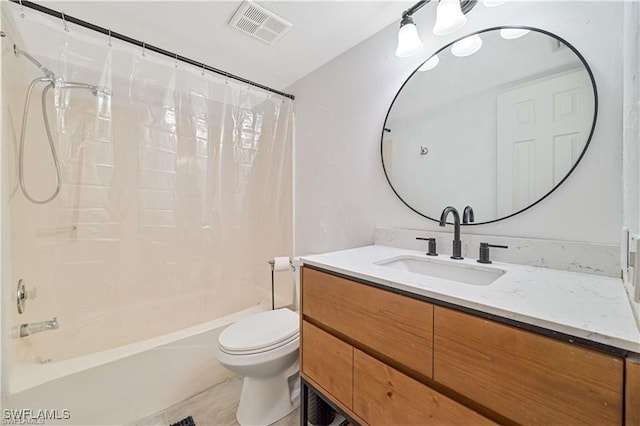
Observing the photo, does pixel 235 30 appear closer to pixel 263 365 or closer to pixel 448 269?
pixel 448 269

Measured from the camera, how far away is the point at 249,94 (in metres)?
1.94

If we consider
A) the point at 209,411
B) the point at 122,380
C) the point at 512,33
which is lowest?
the point at 209,411

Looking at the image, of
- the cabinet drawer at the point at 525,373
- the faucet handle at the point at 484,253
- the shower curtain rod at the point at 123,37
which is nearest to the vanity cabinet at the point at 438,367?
the cabinet drawer at the point at 525,373

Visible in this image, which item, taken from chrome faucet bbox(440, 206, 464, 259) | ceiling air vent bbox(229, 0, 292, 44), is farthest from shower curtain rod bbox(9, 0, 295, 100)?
chrome faucet bbox(440, 206, 464, 259)

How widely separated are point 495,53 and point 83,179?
7.18 feet

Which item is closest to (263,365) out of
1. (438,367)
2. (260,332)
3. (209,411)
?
(260,332)

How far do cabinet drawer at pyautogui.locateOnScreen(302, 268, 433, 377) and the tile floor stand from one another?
2.58 feet

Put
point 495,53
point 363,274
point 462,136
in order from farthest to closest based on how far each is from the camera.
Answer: point 462,136
point 495,53
point 363,274

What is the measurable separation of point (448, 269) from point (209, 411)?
1.44 metres

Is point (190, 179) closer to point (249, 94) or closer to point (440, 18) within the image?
point (249, 94)

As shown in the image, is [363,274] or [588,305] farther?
[363,274]

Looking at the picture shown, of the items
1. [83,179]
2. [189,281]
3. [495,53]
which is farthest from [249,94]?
[495,53]

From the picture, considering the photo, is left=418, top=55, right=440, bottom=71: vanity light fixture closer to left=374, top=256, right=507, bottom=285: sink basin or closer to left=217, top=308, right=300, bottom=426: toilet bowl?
left=374, top=256, right=507, bottom=285: sink basin

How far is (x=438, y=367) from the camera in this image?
2.22 feet
